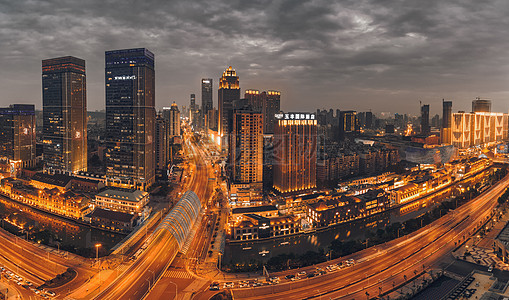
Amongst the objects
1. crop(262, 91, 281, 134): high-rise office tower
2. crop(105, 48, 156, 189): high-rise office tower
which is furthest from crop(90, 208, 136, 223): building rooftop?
crop(262, 91, 281, 134): high-rise office tower

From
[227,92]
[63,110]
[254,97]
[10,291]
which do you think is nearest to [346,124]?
[254,97]

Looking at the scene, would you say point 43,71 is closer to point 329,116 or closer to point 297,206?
point 297,206

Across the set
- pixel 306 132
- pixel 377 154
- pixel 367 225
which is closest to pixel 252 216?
pixel 367 225

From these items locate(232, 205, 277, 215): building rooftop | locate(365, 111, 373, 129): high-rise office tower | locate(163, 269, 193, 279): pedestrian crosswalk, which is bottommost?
locate(163, 269, 193, 279): pedestrian crosswalk

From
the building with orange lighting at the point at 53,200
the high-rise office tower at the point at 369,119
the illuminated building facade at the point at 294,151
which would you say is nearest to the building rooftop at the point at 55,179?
the building with orange lighting at the point at 53,200

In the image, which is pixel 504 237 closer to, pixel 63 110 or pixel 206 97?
pixel 63 110

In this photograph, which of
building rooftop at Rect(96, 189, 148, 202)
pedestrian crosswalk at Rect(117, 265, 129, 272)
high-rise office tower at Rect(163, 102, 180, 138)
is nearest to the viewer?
pedestrian crosswalk at Rect(117, 265, 129, 272)

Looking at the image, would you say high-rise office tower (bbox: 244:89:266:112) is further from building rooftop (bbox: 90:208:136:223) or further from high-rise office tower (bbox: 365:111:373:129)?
high-rise office tower (bbox: 365:111:373:129)

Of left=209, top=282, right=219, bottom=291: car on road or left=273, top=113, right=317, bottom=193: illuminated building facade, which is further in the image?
left=273, top=113, right=317, bottom=193: illuminated building facade
